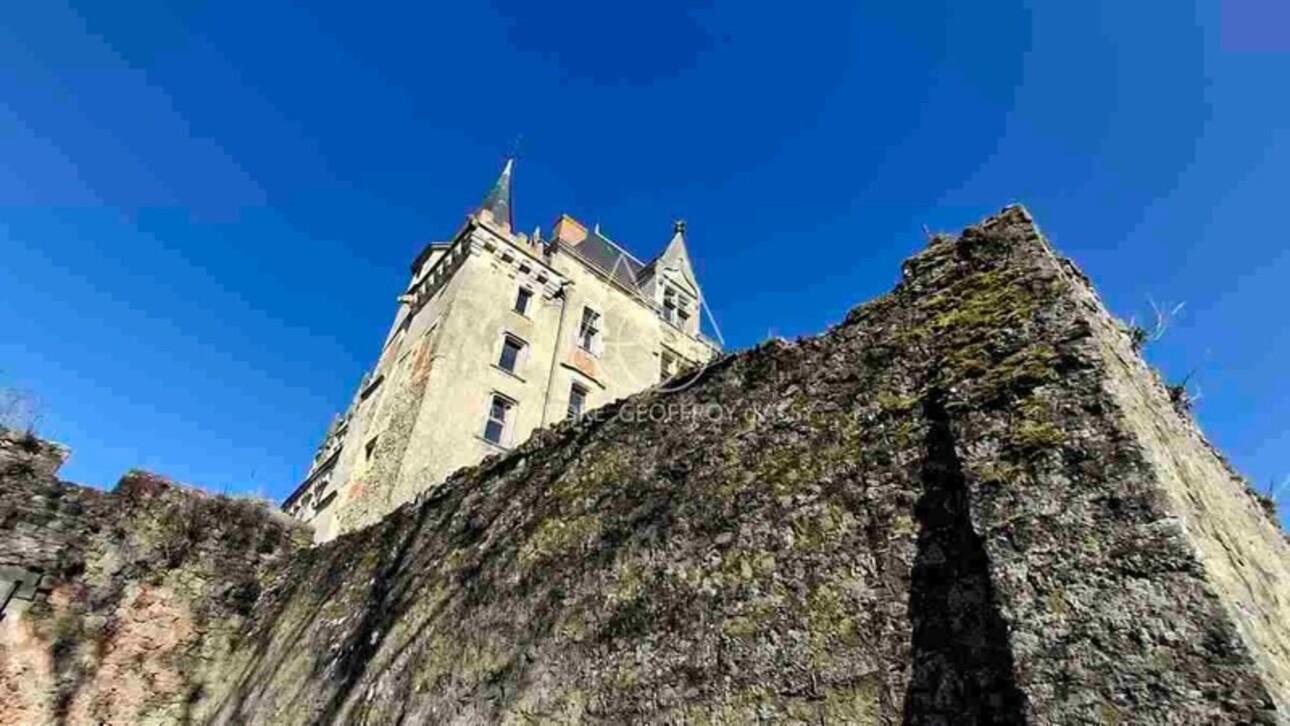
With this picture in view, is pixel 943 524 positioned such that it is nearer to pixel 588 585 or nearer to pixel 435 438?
pixel 588 585

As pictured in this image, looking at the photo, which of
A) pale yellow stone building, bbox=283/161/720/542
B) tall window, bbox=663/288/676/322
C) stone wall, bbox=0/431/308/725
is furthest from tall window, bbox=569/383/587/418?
stone wall, bbox=0/431/308/725

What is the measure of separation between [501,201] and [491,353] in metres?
8.35

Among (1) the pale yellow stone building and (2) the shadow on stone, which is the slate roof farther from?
(2) the shadow on stone

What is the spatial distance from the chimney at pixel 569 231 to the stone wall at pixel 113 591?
18.0 meters

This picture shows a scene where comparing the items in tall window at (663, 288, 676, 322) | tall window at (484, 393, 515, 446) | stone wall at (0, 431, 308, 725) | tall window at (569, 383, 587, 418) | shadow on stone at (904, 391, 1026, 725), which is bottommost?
shadow on stone at (904, 391, 1026, 725)

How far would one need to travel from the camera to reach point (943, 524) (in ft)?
9.44

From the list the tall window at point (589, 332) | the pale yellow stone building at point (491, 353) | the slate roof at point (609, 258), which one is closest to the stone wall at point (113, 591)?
the pale yellow stone building at point (491, 353)

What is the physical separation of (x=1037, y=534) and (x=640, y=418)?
112 inches

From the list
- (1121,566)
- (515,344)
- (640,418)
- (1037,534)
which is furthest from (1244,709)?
(515,344)

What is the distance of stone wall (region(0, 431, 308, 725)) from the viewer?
24.0 ft

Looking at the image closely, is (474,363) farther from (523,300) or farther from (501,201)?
(501,201)

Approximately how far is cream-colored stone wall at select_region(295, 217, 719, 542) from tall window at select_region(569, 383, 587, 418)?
0.47 feet

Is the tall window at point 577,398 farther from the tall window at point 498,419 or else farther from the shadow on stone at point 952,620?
the shadow on stone at point 952,620

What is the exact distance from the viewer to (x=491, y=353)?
20625mm
